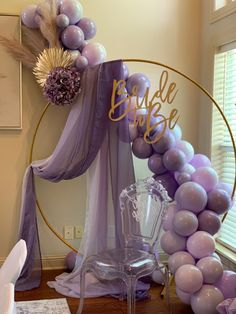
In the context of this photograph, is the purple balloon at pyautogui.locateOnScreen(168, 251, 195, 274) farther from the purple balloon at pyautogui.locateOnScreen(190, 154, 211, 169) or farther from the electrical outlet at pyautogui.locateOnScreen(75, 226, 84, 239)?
the electrical outlet at pyautogui.locateOnScreen(75, 226, 84, 239)

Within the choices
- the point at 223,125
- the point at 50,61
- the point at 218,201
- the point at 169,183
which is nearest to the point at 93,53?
the point at 50,61

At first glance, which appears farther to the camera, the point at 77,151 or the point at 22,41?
the point at 22,41

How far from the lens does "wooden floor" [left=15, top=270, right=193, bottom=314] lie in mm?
2863

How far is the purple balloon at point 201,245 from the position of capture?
8.79 ft

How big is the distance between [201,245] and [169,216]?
31 cm

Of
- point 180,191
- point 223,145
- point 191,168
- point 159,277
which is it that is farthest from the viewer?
point 223,145

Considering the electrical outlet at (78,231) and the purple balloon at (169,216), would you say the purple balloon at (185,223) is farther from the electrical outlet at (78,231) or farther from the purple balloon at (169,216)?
the electrical outlet at (78,231)

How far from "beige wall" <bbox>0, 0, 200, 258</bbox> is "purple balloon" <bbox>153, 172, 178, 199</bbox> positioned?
2.66ft

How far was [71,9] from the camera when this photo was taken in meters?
3.15

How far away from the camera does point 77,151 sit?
3117 mm

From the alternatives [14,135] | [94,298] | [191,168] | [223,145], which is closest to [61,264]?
[94,298]

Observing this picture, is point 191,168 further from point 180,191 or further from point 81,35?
point 81,35

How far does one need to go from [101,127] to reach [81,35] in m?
0.72

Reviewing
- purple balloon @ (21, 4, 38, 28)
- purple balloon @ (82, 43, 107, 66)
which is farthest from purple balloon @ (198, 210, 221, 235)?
purple balloon @ (21, 4, 38, 28)
